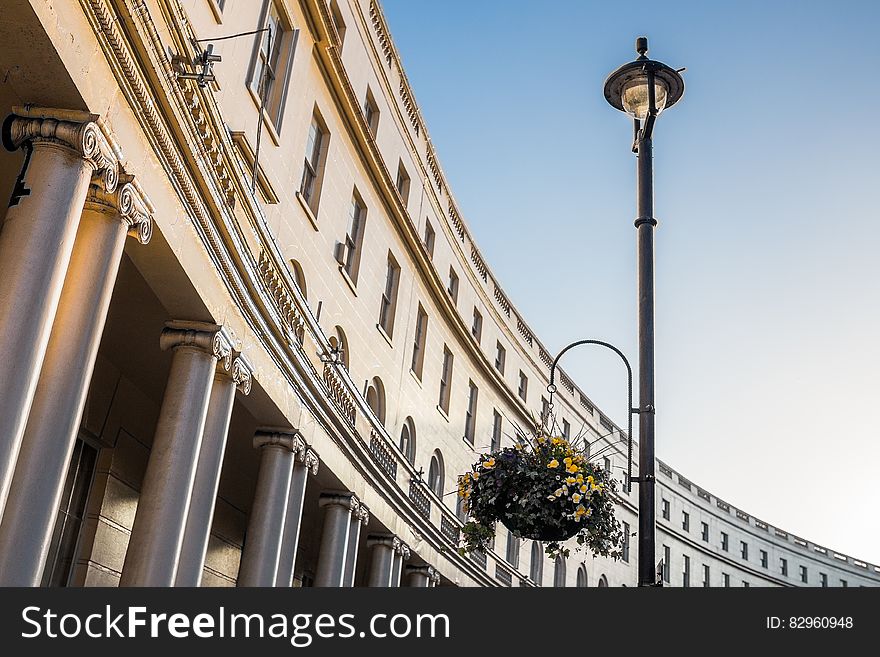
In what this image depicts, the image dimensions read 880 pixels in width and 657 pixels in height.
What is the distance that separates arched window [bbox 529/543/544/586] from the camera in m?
40.2

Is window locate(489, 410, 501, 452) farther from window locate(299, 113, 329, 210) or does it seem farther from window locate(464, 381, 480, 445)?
window locate(299, 113, 329, 210)

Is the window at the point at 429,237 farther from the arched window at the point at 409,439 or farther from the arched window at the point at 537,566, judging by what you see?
the arched window at the point at 537,566

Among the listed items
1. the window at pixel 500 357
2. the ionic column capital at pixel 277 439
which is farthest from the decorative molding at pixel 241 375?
the window at pixel 500 357

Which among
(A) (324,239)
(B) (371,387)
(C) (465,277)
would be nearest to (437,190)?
(C) (465,277)

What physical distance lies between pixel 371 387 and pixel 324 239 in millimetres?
5223

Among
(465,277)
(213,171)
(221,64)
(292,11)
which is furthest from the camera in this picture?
(465,277)

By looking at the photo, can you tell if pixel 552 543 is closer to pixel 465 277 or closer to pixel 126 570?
pixel 126 570

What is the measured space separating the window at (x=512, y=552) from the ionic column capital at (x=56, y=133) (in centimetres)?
3093

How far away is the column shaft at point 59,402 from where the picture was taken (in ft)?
27.8

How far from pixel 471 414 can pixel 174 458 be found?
77.2 feet

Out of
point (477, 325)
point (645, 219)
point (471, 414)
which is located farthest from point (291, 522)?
point (477, 325)

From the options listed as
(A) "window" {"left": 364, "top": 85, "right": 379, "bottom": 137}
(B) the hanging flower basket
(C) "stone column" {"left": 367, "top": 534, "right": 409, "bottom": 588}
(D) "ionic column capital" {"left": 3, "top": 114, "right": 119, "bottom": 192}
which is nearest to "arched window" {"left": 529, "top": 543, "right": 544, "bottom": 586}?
(C) "stone column" {"left": 367, "top": 534, "right": 409, "bottom": 588}

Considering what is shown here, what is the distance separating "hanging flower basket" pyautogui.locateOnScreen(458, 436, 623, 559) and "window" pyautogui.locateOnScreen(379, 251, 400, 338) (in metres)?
14.9

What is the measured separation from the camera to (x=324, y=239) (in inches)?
814
